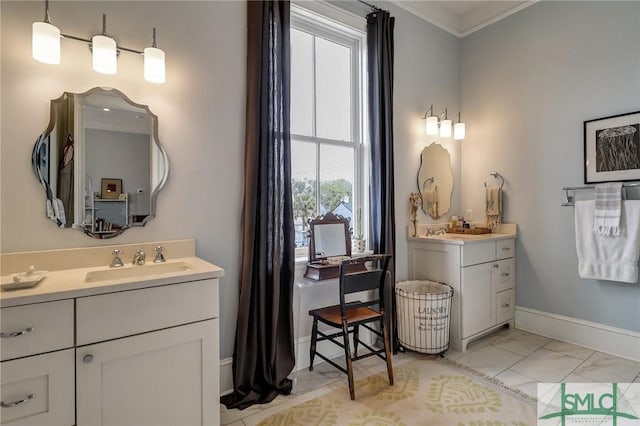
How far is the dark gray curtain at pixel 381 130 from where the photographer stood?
2.73 meters

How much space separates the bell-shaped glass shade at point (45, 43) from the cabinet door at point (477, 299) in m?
2.96

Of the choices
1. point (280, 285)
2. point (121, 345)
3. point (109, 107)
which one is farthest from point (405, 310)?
point (109, 107)

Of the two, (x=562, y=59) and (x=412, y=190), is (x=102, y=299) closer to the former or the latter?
(x=412, y=190)

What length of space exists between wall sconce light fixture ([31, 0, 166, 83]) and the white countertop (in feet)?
3.32

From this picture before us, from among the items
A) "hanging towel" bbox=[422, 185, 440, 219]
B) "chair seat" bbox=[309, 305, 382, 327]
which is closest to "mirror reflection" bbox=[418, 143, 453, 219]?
"hanging towel" bbox=[422, 185, 440, 219]

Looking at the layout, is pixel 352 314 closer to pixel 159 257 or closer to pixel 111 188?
pixel 159 257

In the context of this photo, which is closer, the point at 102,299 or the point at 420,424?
the point at 102,299

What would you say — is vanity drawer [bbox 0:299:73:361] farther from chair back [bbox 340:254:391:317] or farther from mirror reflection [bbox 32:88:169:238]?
chair back [bbox 340:254:391:317]

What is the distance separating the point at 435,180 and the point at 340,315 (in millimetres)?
1848

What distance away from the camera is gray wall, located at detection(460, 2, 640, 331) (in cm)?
256

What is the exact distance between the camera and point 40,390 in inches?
46.9

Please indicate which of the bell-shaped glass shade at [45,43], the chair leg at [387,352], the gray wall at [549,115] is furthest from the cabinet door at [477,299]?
the bell-shaped glass shade at [45,43]

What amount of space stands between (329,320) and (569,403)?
1537 mm

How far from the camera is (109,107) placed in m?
1.75
